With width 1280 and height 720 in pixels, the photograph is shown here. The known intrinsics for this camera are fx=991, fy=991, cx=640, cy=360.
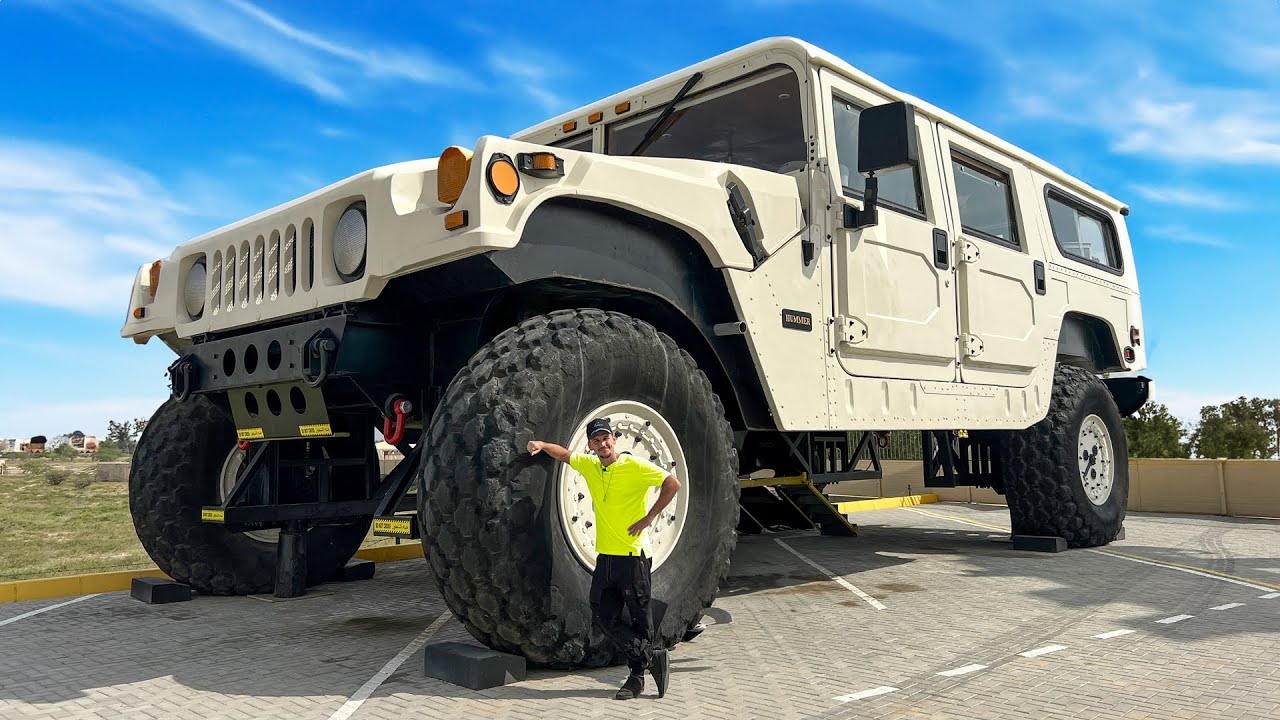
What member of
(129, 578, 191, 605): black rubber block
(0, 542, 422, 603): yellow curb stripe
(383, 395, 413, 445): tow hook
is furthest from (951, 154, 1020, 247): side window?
(0, 542, 422, 603): yellow curb stripe

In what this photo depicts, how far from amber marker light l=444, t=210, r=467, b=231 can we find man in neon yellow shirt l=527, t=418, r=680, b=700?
2.98 ft

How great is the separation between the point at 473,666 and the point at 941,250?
4.22 meters

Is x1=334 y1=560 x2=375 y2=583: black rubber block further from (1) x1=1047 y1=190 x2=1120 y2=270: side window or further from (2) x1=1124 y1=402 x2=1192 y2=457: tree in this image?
(2) x1=1124 y1=402 x2=1192 y2=457: tree

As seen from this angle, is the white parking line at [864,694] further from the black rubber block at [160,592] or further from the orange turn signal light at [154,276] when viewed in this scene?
the orange turn signal light at [154,276]

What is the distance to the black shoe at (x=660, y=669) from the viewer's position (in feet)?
12.3

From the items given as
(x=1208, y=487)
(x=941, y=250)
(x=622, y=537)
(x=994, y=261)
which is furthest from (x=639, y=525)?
(x=1208, y=487)

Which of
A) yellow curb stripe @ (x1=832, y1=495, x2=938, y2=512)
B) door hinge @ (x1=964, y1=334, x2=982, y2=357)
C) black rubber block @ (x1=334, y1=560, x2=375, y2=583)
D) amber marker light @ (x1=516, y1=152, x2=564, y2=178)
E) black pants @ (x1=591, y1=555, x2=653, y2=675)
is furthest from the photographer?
yellow curb stripe @ (x1=832, y1=495, x2=938, y2=512)

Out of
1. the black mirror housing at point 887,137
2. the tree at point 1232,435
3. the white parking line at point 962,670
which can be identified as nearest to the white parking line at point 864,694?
the white parking line at point 962,670

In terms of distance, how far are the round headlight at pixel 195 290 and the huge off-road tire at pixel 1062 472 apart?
20.3 feet

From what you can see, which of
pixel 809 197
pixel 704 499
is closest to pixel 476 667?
pixel 704 499

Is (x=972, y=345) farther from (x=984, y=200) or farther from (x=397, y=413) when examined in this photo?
(x=397, y=413)

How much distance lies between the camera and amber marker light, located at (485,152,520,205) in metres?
3.93

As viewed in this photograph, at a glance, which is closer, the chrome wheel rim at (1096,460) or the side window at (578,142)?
the side window at (578,142)

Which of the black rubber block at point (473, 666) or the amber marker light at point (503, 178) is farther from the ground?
the amber marker light at point (503, 178)
